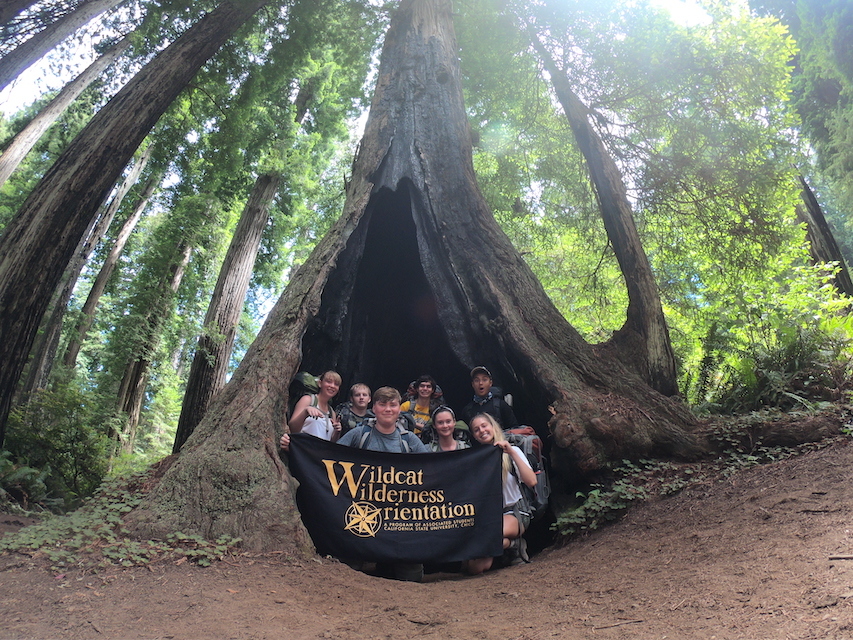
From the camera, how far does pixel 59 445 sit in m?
7.11

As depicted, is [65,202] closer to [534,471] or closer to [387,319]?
[387,319]

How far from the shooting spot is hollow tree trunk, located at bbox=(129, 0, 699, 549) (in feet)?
14.0

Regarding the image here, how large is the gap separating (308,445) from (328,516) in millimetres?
681

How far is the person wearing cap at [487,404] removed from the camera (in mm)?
6328

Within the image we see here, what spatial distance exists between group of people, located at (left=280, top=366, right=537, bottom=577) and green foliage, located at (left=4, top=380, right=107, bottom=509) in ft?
11.4

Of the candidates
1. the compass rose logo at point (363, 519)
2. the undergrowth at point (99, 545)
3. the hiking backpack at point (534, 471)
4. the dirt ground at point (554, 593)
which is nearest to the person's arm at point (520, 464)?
the hiking backpack at point (534, 471)

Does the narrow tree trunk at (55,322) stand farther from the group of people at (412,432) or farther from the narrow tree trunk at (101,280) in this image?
the group of people at (412,432)

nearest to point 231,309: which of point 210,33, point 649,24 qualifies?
point 210,33

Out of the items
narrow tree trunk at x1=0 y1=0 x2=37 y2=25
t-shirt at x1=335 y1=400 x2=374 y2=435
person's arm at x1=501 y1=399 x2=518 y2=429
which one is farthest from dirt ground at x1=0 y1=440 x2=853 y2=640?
narrow tree trunk at x1=0 y1=0 x2=37 y2=25

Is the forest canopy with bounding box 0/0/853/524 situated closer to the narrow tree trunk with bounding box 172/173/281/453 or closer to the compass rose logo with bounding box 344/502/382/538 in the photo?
the narrow tree trunk with bounding box 172/173/281/453

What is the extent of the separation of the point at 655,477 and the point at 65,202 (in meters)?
7.26

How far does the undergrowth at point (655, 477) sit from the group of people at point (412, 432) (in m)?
0.58

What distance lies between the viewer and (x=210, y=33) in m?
8.07

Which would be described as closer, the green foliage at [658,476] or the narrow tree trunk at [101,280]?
the green foliage at [658,476]
